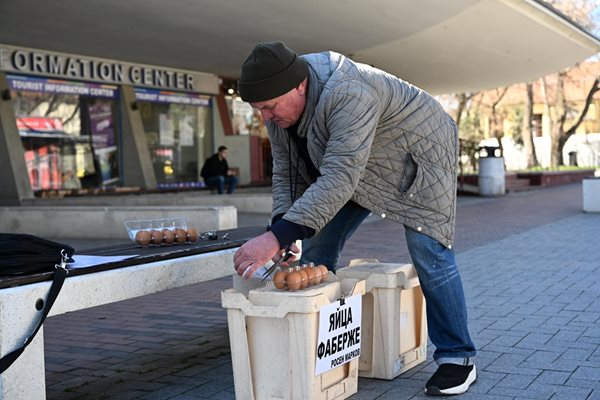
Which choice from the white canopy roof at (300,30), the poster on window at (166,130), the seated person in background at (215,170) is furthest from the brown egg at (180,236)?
the poster on window at (166,130)

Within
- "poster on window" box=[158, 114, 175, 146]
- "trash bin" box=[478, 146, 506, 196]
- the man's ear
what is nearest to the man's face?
the man's ear

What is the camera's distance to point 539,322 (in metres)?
5.55

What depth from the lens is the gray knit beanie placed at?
345 centimetres

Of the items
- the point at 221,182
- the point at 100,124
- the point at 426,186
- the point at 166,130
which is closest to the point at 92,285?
the point at 426,186

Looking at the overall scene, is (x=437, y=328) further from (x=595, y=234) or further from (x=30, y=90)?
(x=30, y=90)

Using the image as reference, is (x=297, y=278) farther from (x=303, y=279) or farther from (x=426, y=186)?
(x=426, y=186)

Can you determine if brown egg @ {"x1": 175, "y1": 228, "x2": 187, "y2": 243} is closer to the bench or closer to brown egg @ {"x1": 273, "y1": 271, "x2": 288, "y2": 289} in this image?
the bench

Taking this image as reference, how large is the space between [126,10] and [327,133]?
1213cm

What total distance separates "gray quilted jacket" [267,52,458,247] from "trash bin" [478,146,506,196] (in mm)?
20562

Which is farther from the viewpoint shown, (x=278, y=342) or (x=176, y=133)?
(x=176, y=133)

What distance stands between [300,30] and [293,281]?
14.7 metres

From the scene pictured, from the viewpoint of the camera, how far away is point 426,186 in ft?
12.6

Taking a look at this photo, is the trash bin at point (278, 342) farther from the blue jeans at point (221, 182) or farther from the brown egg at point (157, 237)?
the blue jeans at point (221, 182)

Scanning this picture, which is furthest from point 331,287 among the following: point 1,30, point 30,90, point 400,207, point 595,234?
point 30,90
